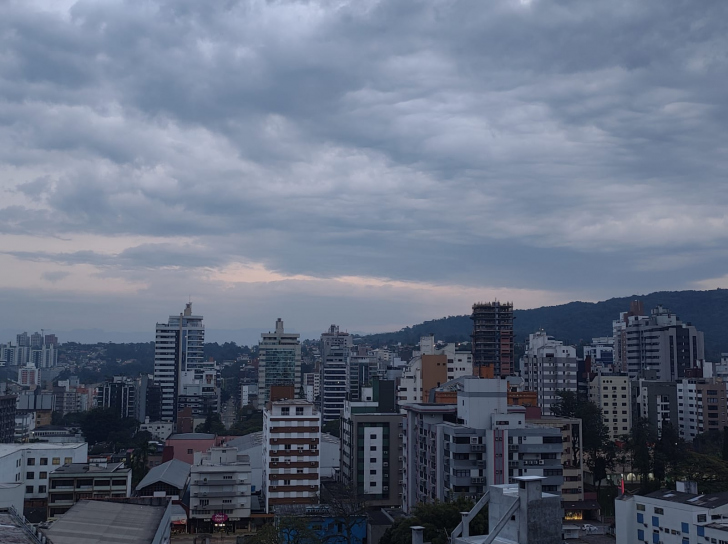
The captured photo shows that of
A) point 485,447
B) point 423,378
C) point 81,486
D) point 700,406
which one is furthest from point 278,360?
point 485,447

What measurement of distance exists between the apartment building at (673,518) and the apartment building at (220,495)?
19.4m

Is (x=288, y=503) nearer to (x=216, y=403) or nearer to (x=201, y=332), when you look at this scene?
(x=216, y=403)

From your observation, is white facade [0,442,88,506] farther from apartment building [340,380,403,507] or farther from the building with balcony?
apartment building [340,380,403,507]

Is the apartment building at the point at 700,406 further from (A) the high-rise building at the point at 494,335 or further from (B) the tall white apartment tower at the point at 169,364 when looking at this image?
(B) the tall white apartment tower at the point at 169,364

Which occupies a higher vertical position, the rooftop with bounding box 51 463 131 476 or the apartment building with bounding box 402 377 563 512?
the apartment building with bounding box 402 377 563 512

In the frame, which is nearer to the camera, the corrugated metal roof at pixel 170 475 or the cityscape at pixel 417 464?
the cityscape at pixel 417 464

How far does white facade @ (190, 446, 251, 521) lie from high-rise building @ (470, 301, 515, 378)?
47.1 meters

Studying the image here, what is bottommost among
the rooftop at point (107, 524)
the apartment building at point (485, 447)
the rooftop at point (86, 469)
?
the rooftop at point (86, 469)

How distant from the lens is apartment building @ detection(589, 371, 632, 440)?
63.6m

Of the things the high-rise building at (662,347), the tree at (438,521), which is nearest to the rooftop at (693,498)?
the tree at (438,521)

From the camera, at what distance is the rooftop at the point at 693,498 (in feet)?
83.4

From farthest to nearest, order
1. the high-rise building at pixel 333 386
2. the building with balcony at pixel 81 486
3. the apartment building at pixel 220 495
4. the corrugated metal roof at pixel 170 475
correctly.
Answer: the high-rise building at pixel 333 386
the corrugated metal roof at pixel 170 475
the apartment building at pixel 220 495
the building with balcony at pixel 81 486

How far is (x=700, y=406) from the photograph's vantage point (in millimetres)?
61094

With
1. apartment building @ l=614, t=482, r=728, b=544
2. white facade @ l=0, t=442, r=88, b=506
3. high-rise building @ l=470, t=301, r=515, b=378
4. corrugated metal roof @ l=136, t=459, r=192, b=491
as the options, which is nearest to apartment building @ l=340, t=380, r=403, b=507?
corrugated metal roof @ l=136, t=459, r=192, b=491
